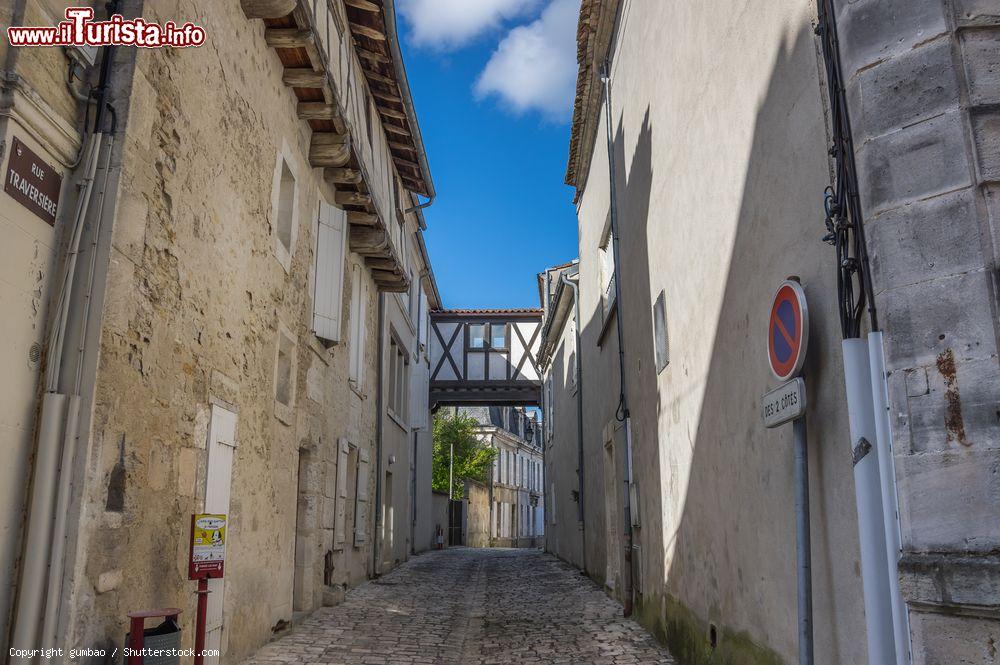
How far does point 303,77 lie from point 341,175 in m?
1.72

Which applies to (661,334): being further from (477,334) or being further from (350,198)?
(477,334)

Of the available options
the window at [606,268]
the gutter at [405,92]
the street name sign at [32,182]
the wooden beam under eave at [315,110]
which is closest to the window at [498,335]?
the gutter at [405,92]

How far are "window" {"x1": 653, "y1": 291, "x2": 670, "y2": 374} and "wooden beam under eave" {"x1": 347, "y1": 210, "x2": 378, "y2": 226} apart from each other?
4.37m

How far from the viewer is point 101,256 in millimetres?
3670

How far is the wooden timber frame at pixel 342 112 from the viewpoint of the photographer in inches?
251

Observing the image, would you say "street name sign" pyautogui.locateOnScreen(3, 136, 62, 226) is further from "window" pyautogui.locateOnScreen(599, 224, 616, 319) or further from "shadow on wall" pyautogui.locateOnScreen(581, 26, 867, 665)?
"window" pyautogui.locateOnScreen(599, 224, 616, 319)

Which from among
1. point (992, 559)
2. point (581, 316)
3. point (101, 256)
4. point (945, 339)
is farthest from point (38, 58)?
point (581, 316)

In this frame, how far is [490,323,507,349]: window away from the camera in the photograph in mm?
22922

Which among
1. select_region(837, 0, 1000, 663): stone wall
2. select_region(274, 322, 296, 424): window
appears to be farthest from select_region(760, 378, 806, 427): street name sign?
select_region(274, 322, 296, 424): window

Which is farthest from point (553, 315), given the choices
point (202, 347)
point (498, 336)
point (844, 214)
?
point (844, 214)

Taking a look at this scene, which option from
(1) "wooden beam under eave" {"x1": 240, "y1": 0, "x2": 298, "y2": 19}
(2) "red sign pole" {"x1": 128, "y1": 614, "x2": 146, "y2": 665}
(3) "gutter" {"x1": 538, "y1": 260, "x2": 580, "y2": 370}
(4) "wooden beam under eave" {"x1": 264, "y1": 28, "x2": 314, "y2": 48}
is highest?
(3) "gutter" {"x1": 538, "y1": 260, "x2": 580, "y2": 370}

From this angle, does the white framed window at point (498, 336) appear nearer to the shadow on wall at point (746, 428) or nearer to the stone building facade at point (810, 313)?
the stone building facade at point (810, 313)

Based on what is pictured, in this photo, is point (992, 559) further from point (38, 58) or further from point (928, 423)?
point (38, 58)

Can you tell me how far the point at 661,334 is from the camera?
20.6 ft
